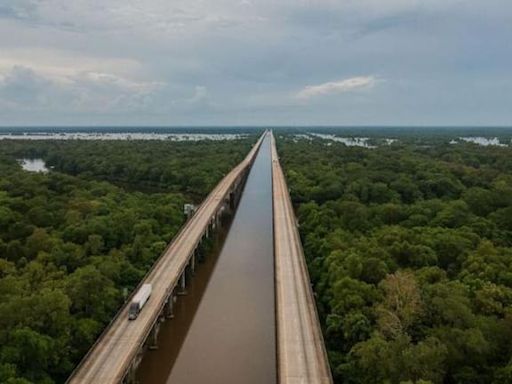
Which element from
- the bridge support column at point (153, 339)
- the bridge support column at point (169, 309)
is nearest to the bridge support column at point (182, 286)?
the bridge support column at point (169, 309)

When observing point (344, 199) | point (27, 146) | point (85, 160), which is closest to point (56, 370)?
point (344, 199)

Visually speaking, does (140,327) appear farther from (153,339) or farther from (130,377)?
(153,339)

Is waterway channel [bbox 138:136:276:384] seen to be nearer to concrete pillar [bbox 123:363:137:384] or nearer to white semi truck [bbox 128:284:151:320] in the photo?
concrete pillar [bbox 123:363:137:384]

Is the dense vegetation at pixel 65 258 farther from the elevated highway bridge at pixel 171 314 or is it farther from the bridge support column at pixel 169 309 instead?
the bridge support column at pixel 169 309

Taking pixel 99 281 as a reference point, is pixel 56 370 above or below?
below

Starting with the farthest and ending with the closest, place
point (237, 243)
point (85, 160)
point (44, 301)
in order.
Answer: point (85, 160) → point (237, 243) → point (44, 301)

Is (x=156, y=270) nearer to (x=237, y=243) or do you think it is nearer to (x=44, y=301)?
(x=44, y=301)

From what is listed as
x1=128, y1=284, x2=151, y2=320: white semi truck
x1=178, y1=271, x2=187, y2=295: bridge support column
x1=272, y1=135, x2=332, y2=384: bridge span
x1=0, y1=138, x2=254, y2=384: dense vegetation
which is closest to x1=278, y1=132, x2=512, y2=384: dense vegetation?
x1=272, y1=135, x2=332, y2=384: bridge span

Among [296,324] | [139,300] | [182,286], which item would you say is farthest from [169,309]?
[296,324]
